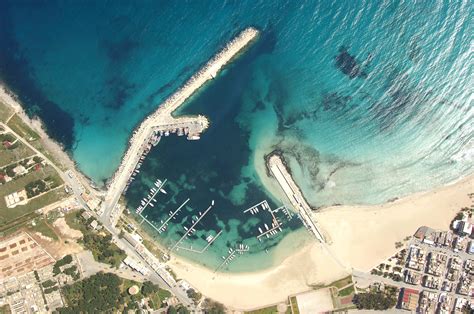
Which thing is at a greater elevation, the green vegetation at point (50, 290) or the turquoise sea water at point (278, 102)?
the turquoise sea water at point (278, 102)

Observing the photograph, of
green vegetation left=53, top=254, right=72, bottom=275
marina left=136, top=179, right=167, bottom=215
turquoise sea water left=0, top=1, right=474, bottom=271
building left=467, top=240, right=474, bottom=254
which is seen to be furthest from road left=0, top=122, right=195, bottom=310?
building left=467, top=240, right=474, bottom=254

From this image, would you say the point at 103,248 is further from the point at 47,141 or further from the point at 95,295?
the point at 47,141

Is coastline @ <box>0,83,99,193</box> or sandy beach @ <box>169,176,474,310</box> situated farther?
coastline @ <box>0,83,99,193</box>

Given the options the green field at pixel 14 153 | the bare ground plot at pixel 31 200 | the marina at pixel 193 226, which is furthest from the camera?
the green field at pixel 14 153

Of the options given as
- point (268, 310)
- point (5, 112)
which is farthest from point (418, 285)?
point (5, 112)

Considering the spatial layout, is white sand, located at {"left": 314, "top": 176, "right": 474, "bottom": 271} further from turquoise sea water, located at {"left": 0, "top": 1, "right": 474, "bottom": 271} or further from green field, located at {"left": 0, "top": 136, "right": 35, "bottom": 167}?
green field, located at {"left": 0, "top": 136, "right": 35, "bottom": 167}

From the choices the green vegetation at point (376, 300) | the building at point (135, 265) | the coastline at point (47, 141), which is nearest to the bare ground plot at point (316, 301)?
the green vegetation at point (376, 300)

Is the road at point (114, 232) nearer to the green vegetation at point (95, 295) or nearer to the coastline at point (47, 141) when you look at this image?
the coastline at point (47, 141)

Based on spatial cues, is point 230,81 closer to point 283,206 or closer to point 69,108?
point 283,206
